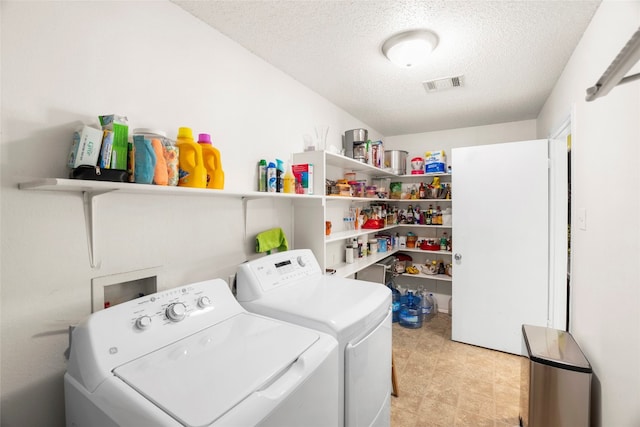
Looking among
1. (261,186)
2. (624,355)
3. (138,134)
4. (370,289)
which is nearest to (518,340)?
(624,355)

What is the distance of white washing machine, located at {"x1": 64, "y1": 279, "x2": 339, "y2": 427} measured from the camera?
746mm

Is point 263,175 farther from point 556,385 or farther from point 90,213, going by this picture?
point 556,385

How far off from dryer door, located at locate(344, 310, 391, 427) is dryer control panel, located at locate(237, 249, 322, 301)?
54 centimetres

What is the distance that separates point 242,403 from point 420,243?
3.38m

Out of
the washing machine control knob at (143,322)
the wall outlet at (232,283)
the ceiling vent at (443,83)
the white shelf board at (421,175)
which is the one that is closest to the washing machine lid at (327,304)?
the wall outlet at (232,283)

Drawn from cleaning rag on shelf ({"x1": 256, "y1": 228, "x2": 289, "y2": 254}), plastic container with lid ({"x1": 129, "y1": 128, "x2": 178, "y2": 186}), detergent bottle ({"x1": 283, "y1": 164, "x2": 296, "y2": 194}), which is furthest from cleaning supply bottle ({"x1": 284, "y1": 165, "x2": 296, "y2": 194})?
plastic container with lid ({"x1": 129, "y1": 128, "x2": 178, "y2": 186})

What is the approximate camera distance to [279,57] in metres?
1.95

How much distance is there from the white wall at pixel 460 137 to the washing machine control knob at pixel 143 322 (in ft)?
11.8

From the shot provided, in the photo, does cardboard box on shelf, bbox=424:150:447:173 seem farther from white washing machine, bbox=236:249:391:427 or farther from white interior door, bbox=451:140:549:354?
white washing machine, bbox=236:249:391:427

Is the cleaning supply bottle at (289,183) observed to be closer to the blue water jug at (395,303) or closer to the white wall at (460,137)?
the blue water jug at (395,303)

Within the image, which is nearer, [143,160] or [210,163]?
[143,160]

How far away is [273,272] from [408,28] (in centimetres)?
159

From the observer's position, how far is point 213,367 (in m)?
0.90

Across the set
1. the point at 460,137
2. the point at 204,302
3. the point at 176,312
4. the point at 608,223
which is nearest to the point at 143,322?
the point at 176,312
